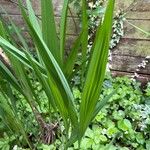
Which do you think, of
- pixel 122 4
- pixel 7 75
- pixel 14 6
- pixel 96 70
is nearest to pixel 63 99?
pixel 96 70

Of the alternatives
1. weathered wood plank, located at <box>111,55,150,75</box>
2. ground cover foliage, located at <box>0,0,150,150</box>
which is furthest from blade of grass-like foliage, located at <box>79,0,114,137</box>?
weathered wood plank, located at <box>111,55,150,75</box>

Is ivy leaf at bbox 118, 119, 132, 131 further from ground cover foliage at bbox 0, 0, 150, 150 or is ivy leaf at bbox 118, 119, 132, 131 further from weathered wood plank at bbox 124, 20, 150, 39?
weathered wood plank at bbox 124, 20, 150, 39

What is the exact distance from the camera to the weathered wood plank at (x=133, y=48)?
7.36ft

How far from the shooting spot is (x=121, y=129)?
5.92ft

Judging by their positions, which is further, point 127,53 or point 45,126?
point 127,53

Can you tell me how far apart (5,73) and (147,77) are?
1.19 m

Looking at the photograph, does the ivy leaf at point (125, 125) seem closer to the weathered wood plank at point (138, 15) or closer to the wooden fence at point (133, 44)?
the wooden fence at point (133, 44)

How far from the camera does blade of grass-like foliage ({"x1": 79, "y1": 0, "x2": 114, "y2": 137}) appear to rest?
34.1 inches

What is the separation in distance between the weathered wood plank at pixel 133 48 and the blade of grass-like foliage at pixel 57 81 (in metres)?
1.20

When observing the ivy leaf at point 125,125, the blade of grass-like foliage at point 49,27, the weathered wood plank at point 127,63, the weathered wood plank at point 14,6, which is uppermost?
the blade of grass-like foliage at point 49,27

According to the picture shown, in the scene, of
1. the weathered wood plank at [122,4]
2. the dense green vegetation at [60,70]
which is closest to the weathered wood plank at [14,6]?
the weathered wood plank at [122,4]

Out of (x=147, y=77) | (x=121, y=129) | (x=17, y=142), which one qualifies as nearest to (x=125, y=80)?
(x=147, y=77)

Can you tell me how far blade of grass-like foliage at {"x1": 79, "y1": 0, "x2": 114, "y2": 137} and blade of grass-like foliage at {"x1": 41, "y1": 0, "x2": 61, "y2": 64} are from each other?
0.58ft

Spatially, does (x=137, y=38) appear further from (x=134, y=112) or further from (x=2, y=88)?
(x=2, y=88)
